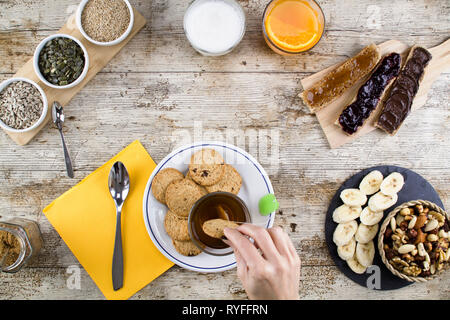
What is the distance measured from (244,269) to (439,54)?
126 centimetres

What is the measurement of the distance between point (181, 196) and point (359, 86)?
2.90ft

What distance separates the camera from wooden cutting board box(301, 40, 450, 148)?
146cm

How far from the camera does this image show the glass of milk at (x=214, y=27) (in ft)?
4.52

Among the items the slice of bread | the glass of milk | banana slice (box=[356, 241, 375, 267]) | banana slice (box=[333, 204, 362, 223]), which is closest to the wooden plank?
banana slice (box=[356, 241, 375, 267])

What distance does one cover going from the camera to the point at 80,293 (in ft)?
4.73

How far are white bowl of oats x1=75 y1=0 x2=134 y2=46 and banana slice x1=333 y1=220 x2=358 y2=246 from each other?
118cm

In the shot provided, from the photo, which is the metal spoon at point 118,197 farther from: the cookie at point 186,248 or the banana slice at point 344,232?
the banana slice at point 344,232

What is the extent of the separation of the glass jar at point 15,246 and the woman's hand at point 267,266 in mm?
888

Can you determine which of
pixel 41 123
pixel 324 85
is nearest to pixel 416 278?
pixel 324 85

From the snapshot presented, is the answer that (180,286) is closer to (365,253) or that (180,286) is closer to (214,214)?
(214,214)

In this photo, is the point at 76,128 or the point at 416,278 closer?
the point at 416,278

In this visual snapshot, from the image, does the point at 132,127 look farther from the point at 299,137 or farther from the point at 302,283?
the point at 302,283

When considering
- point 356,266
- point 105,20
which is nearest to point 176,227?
point 356,266

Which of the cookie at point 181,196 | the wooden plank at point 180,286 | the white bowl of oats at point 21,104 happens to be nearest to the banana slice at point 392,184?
the wooden plank at point 180,286
